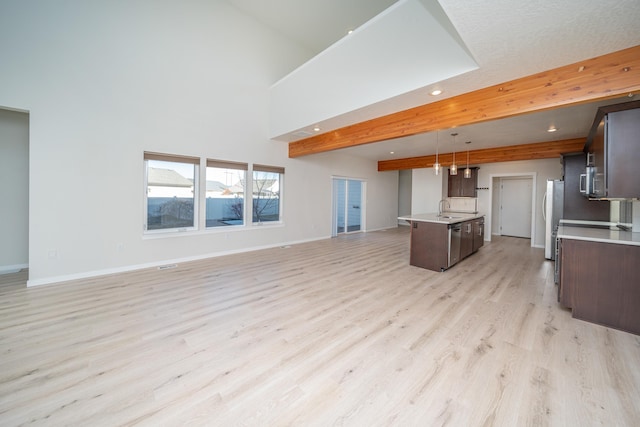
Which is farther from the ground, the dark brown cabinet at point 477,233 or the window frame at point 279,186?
the window frame at point 279,186

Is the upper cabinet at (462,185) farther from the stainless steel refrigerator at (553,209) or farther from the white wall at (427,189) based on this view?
the stainless steel refrigerator at (553,209)

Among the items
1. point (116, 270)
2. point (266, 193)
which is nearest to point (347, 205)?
point (266, 193)

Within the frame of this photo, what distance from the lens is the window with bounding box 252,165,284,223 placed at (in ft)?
19.5

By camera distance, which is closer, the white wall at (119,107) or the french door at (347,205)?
the white wall at (119,107)

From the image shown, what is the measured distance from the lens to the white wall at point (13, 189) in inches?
155

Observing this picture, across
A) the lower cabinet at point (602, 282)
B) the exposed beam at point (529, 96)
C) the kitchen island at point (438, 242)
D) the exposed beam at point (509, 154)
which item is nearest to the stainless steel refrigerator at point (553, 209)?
the exposed beam at point (509, 154)

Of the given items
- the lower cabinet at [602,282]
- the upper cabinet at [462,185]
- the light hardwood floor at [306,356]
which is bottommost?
the light hardwood floor at [306,356]

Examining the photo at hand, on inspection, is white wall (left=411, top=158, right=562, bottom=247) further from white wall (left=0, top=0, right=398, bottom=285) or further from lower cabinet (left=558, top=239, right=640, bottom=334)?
white wall (left=0, top=0, right=398, bottom=285)

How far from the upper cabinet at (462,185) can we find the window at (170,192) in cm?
771

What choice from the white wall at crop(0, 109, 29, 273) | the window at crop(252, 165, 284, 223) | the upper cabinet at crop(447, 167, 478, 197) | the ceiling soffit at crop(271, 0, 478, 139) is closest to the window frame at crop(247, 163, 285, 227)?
the window at crop(252, 165, 284, 223)

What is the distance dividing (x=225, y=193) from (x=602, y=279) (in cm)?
590

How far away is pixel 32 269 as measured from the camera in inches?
136

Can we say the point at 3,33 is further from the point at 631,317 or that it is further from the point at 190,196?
the point at 631,317

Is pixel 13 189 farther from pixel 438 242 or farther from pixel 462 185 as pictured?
pixel 462 185
